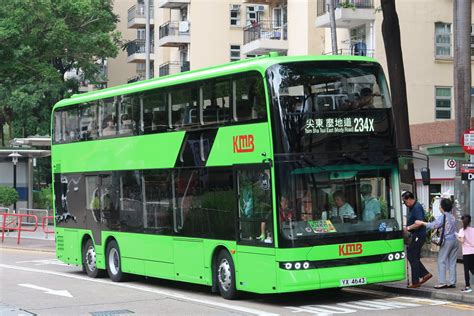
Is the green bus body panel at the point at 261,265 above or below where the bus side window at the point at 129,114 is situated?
below

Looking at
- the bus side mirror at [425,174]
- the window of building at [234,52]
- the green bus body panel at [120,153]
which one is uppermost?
the window of building at [234,52]

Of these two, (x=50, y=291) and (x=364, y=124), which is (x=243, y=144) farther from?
(x=50, y=291)

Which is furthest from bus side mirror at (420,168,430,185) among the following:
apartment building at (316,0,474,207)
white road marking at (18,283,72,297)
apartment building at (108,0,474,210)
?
apartment building at (316,0,474,207)

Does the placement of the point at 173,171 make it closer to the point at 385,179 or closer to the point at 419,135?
the point at 385,179

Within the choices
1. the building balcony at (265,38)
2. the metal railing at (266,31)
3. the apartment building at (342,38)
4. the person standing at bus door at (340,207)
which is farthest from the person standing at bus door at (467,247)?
the metal railing at (266,31)

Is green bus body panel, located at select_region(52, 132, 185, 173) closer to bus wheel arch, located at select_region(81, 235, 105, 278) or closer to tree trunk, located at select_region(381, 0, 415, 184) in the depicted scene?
bus wheel arch, located at select_region(81, 235, 105, 278)

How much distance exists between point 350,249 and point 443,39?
26.3 m

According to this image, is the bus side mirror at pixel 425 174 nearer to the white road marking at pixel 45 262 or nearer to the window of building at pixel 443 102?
the white road marking at pixel 45 262

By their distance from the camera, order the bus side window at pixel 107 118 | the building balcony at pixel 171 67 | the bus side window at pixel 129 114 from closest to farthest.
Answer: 1. the bus side window at pixel 129 114
2. the bus side window at pixel 107 118
3. the building balcony at pixel 171 67

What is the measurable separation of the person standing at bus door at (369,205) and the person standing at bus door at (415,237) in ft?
3.61

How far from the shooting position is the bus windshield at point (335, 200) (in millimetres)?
14016

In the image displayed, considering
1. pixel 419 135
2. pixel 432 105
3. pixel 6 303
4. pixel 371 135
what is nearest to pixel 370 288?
pixel 371 135

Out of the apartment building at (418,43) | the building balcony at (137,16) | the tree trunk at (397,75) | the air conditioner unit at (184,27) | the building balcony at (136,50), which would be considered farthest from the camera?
the building balcony at (137,16)

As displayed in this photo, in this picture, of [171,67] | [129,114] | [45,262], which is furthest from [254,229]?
[171,67]
